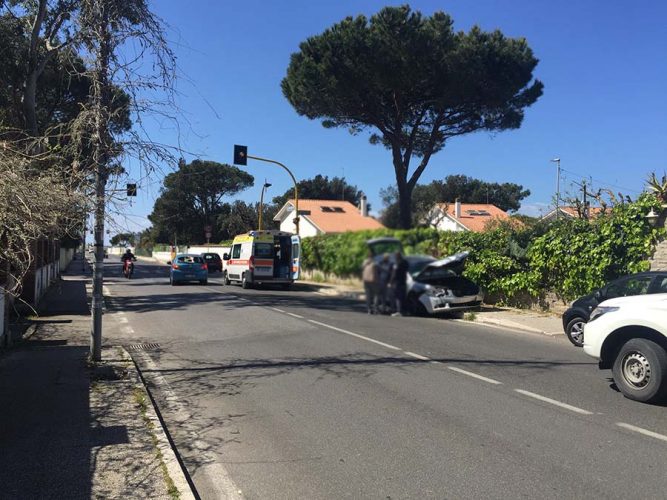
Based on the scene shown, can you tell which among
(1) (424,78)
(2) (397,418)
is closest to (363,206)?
(1) (424,78)

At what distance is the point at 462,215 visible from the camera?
8.53 feet

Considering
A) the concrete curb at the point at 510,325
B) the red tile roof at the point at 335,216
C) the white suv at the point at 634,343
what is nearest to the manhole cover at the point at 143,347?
the concrete curb at the point at 510,325

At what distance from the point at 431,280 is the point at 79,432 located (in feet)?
14.3

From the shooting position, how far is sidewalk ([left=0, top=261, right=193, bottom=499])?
4078 millimetres

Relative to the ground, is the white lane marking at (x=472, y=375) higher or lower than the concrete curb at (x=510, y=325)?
lower

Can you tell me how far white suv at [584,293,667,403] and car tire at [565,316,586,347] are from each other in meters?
4.22

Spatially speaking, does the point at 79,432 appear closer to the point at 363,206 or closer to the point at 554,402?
the point at 363,206

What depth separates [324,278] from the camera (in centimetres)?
285

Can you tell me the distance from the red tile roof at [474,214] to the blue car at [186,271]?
2791 centimetres

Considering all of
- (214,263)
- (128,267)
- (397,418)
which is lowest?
(397,418)

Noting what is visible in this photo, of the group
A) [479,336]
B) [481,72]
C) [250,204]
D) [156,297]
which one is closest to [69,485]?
[250,204]

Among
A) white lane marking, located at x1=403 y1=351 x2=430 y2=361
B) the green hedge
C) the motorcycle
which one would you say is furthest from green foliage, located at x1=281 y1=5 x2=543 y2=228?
the motorcycle

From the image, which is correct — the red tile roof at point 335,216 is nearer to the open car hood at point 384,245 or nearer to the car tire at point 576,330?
the open car hood at point 384,245

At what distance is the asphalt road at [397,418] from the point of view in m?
4.20
